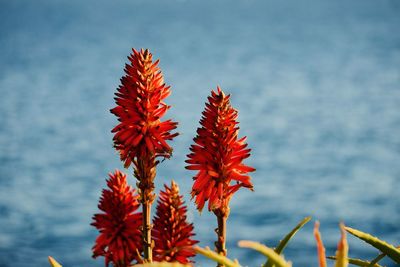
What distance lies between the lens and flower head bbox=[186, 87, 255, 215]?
2389 millimetres

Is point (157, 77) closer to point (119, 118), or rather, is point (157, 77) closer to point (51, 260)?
point (119, 118)

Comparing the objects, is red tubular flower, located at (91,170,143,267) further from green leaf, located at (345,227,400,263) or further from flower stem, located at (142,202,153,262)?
green leaf, located at (345,227,400,263)

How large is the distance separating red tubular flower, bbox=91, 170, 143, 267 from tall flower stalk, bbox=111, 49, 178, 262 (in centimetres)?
7

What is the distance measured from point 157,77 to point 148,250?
0.66 m

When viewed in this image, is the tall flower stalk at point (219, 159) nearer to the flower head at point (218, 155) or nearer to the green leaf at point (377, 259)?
the flower head at point (218, 155)

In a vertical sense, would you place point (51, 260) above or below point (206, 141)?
below

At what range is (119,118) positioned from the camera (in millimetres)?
2602

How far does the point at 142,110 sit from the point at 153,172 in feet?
0.92

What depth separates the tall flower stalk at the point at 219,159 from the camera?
2.39 metres

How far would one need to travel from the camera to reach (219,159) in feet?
7.88

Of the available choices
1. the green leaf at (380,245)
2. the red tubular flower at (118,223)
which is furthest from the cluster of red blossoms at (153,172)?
the green leaf at (380,245)

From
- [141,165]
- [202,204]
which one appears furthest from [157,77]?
[202,204]

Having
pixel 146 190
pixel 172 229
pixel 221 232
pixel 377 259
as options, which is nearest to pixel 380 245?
pixel 377 259

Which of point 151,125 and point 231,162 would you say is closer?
point 231,162
